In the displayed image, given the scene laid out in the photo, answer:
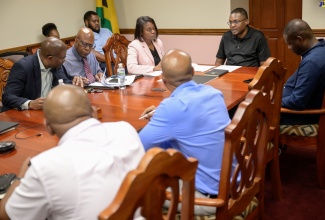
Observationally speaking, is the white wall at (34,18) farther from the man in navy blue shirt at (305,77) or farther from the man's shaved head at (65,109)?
the man's shaved head at (65,109)

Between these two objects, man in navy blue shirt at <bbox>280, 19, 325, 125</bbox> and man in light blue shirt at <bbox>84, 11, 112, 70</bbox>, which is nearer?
man in navy blue shirt at <bbox>280, 19, 325, 125</bbox>

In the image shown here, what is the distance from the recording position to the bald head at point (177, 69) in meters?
1.77

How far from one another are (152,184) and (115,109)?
4.74 ft

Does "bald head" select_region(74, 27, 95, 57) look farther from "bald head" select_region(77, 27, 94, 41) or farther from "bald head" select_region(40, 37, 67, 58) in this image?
"bald head" select_region(40, 37, 67, 58)

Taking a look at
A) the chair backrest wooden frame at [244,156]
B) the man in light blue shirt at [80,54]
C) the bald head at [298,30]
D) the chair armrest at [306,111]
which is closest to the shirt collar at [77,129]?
the chair backrest wooden frame at [244,156]

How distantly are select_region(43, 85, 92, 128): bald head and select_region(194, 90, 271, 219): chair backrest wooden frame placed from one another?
50 cm

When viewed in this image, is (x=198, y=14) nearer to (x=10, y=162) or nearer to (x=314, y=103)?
(x=314, y=103)

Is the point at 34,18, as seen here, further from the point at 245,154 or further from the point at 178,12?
the point at 245,154

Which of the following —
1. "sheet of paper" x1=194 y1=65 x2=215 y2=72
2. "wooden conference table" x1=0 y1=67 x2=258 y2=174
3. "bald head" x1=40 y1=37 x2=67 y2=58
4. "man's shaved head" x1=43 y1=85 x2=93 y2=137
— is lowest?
"wooden conference table" x1=0 y1=67 x2=258 y2=174

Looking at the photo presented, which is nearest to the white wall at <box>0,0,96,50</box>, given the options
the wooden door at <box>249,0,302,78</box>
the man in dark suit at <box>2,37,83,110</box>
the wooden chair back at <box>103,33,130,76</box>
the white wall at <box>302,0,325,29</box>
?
the wooden chair back at <box>103,33,130,76</box>

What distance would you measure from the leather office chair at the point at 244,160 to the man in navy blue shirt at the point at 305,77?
0.90m

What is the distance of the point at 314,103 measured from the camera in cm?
254

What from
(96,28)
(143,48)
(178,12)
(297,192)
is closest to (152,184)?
(297,192)

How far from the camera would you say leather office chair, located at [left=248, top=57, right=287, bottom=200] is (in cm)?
188
